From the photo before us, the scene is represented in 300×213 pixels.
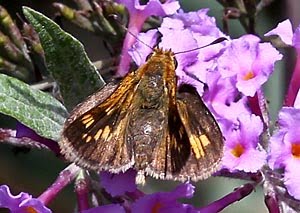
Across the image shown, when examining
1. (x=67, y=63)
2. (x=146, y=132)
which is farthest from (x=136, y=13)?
(x=146, y=132)

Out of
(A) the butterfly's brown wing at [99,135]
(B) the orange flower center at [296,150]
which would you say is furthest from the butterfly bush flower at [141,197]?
(B) the orange flower center at [296,150]

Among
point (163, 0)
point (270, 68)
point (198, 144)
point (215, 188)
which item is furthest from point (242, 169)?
point (215, 188)

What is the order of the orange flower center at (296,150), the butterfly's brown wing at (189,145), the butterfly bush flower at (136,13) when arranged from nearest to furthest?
the butterfly's brown wing at (189,145) → the orange flower center at (296,150) → the butterfly bush flower at (136,13)

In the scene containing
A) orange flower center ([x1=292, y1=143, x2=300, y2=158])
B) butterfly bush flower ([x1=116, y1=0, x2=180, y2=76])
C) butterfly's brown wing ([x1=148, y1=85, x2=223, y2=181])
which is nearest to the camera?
butterfly's brown wing ([x1=148, y1=85, x2=223, y2=181])

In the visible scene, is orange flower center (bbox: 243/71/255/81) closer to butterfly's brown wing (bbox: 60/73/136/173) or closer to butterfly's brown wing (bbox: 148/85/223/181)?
butterfly's brown wing (bbox: 148/85/223/181)

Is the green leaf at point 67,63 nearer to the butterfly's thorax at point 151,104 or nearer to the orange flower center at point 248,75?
the butterfly's thorax at point 151,104

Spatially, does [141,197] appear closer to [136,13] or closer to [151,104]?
[151,104]

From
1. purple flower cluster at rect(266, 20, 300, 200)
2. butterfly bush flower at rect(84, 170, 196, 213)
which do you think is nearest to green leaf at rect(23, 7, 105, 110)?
butterfly bush flower at rect(84, 170, 196, 213)
